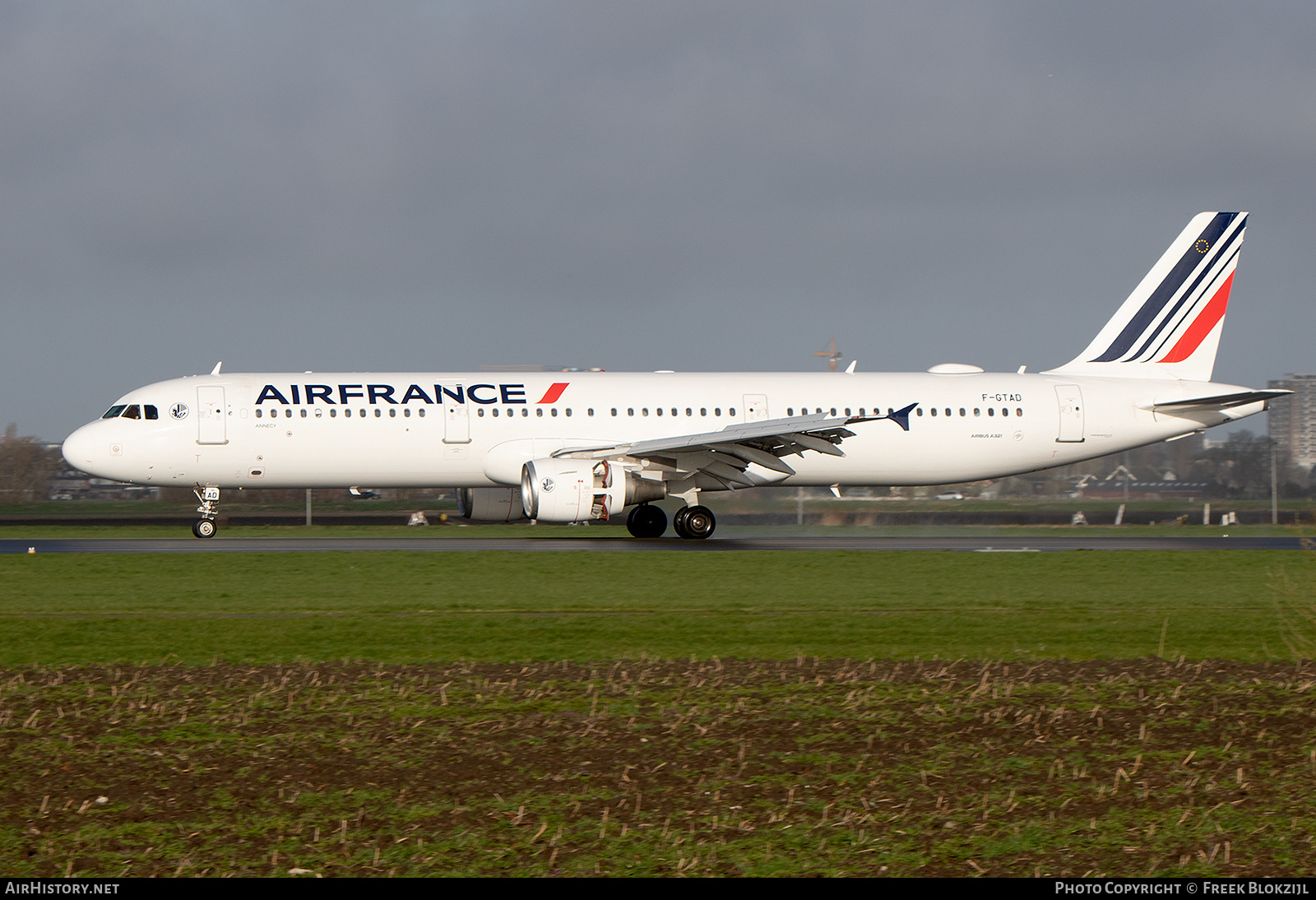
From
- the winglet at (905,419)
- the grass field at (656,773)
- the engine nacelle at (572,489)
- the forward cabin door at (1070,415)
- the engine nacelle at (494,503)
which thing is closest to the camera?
the grass field at (656,773)

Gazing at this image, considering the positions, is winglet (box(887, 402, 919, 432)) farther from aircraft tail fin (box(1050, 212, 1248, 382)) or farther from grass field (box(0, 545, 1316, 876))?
grass field (box(0, 545, 1316, 876))

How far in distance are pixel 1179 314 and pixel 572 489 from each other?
58.9 ft

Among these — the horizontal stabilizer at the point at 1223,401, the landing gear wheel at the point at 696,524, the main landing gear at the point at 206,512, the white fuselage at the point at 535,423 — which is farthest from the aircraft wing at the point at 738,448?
the main landing gear at the point at 206,512

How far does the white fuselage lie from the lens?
93.7 ft

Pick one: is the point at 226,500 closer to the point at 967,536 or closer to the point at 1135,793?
the point at 967,536

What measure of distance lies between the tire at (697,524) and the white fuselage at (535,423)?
221cm

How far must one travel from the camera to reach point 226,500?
51.2 m

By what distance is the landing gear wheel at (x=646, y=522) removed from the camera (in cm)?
2950

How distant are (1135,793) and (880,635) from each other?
6112 mm

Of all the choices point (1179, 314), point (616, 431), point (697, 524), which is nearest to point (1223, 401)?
point (1179, 314)

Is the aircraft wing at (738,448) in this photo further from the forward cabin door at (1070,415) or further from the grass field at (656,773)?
the grass field at (656,773)

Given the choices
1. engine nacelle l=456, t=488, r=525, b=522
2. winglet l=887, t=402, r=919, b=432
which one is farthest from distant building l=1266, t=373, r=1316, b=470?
engine nacelle l=456, t=488, r=525, b=522
